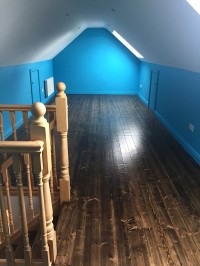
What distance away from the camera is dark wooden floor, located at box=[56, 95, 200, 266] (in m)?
1.75

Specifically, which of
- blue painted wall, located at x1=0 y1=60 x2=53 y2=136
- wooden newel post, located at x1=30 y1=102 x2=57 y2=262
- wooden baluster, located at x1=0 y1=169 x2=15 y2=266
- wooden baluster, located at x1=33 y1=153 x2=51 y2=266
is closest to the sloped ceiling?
blue painted wall, located at x1=0 y1=60 x2=53 y2=136

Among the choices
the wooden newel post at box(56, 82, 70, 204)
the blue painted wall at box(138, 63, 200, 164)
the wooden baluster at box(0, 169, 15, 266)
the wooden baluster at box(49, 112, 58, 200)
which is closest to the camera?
the wooden baluster at box(0, 169, 15, 266)

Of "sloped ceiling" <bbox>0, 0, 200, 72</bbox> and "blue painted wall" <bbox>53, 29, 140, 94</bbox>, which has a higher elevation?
"sloped ceiling" <bbox>0, 0, 200, 72</bbox>

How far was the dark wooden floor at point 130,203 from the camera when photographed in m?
1.75

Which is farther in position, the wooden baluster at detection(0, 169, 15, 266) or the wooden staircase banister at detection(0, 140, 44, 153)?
the wooden baluster at detection(0, 169, 15, 266)

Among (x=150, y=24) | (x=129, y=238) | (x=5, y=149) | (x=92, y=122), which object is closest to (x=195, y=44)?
(x=150, y=24)

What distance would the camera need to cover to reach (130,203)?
2328 mm

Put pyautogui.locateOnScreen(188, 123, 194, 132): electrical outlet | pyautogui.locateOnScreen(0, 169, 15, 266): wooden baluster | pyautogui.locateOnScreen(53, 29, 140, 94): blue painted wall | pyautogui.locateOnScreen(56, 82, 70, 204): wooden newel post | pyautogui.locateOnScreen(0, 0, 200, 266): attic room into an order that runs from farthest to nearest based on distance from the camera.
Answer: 1. pyautogui.locateOnScreen(53, 29, 140, 94): blue painted wall
2. pyautogui.locateOnScreen(188, 123, 194, 132): electrical outlet
3. pyautogui.locateOnScreen(56, 82, 70, 204): wooden newel post
4. pyautogui.locateOnScreen(0, 0, 200, 266): attic room
5. pyautogui.locateOnScreen(0, 169, 15, 266): wooden baluster

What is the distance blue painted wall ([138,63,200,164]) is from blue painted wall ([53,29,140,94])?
2.57 m

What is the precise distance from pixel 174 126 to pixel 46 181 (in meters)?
3.42

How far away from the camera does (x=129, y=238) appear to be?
1892 millimetres

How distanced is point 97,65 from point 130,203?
259 inches

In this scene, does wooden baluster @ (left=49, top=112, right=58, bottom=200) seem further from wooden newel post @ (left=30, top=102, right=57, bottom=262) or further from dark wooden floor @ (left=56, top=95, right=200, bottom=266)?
wooden newel post @ (left=30, top=102, right=57, bottom=262)

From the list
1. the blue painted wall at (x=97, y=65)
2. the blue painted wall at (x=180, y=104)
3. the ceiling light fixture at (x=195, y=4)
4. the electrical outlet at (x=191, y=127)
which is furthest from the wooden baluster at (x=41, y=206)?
the blue painted wall at (x=97, y=65)
